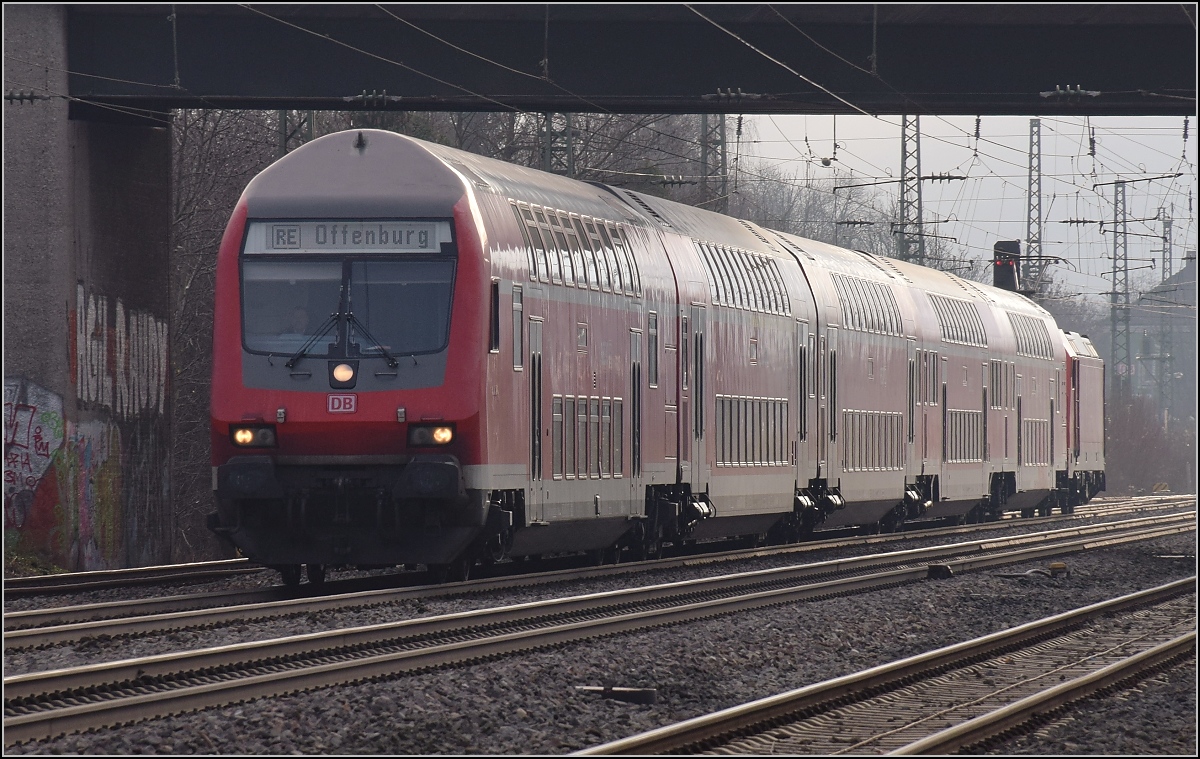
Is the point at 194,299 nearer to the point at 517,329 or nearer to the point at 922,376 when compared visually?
the point at 922,376

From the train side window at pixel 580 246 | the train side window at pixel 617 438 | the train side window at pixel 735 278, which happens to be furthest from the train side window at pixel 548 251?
the train side window at pixel 735 278

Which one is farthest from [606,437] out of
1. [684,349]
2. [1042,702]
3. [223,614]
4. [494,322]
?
[1042,702]

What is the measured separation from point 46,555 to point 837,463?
11389 mm

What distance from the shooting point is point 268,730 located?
8508mm

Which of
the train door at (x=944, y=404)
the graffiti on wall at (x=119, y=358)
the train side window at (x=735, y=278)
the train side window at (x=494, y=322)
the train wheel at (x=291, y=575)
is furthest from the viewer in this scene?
the train door at (x=944, y=404)

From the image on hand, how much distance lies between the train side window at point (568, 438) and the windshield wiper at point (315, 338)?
113 inches

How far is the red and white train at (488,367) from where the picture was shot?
1436 cm

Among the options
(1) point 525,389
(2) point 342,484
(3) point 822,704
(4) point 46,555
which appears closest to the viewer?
(3) point 822,704

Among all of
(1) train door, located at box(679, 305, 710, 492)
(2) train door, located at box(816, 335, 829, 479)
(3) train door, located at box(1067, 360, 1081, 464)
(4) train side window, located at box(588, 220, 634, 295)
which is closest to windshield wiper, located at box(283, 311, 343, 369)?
(4) train side window, located at box(588, 220, 634, 295)

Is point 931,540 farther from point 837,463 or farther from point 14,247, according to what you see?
point 14,247

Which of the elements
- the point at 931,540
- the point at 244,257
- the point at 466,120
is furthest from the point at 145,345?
the point at 466,120

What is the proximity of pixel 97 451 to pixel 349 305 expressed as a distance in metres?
6.41

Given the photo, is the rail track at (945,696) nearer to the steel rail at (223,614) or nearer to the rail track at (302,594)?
the steel rail at (223,614)

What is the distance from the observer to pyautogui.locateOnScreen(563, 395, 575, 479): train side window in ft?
54.1
